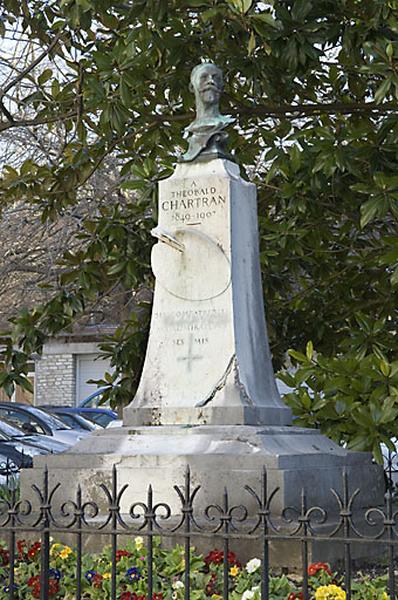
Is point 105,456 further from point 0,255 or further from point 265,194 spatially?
point 0,255

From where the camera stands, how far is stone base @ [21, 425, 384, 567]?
6.62 m

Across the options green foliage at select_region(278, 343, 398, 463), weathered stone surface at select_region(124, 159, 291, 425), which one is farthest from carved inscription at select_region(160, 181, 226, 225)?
green foliage at select_region(278, 343, 398, 463)

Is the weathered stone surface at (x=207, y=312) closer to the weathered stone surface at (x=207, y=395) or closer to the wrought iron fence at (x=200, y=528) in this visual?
the weathered stone surface at (x=207, y=395)

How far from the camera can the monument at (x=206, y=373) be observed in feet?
22.7

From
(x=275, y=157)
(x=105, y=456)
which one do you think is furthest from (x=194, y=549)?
(x=275, y=157)

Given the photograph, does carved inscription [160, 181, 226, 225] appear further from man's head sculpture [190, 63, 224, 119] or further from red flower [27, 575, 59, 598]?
red flower [27, 575, 59, 598]

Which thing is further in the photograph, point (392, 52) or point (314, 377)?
point (314, 377)

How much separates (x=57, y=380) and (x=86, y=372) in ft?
3.72

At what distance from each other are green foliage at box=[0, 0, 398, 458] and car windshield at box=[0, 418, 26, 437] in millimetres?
5332

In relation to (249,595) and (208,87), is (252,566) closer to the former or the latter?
(249,595)

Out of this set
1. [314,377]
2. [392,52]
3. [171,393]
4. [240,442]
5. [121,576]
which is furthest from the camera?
[314,377]

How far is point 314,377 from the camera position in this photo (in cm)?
914

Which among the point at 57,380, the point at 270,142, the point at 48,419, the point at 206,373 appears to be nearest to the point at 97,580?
the point at 206,373

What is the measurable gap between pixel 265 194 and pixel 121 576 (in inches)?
212
